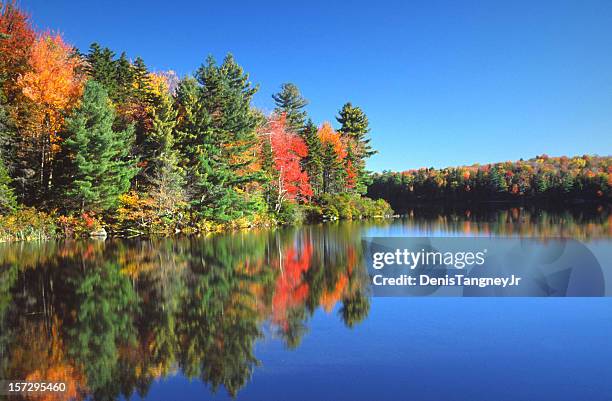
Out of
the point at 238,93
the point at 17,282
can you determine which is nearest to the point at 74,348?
the point at 17,282

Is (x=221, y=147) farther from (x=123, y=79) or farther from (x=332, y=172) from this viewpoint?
(x=332, y=172)

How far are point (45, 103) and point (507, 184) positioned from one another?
89299mm

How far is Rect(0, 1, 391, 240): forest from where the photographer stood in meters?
24.1

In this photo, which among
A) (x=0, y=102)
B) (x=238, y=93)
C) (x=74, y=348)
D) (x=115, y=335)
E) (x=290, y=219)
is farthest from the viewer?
(x=290, y=219)

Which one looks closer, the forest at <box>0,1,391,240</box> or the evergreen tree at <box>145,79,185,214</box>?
the forest at <box>0,1,391,240</box>

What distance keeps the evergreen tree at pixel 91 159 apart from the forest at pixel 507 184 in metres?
64.4

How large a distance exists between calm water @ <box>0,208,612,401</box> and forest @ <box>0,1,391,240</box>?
43.1 ft

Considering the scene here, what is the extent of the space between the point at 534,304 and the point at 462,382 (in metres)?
5.01

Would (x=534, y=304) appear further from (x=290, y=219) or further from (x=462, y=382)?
(x=290, y=219)

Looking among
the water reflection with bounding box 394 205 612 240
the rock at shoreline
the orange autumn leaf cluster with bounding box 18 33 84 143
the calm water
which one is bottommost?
the calm water

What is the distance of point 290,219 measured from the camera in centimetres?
3766

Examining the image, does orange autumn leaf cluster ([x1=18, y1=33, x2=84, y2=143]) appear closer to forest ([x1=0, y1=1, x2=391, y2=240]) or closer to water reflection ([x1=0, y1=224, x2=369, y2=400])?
forest ([x1=0, y1=1, x2=391, y2=240])

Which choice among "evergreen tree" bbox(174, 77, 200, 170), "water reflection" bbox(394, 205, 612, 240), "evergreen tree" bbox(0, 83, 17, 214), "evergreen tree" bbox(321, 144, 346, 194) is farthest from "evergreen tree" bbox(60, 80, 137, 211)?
"evergreen tree" bbox(321, 144, 346, 194)

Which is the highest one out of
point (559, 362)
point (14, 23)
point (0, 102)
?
point (14, 23)
